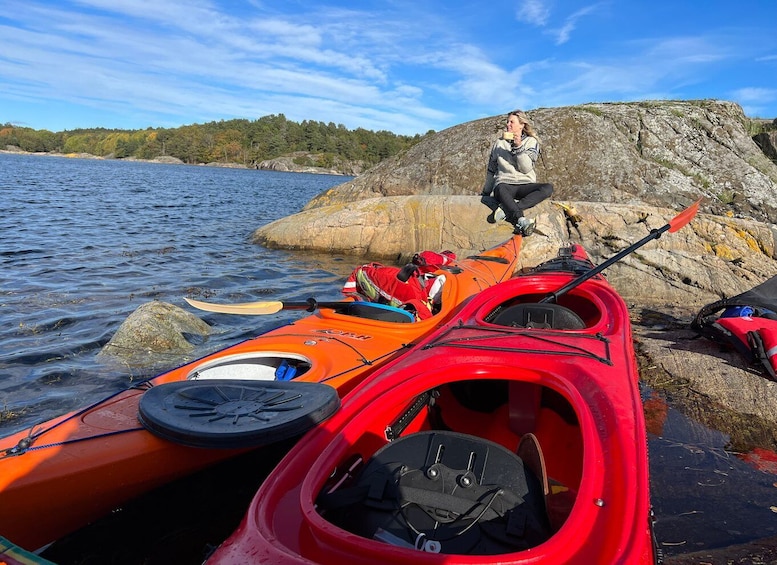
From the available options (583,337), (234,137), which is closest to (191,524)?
(583,337)

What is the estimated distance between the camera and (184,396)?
112 inches

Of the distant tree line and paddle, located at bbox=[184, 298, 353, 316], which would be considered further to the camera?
the distant tree line

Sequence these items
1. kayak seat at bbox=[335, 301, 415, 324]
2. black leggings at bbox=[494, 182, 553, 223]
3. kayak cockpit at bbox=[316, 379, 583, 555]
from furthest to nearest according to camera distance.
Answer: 1. black leggings at bbox=[494, 182, 553, 223]
2. kayak seat at bbox=[335, 301, 415, 324]
3. kayak cockpit at bbox=[316, 379, 583, 555]

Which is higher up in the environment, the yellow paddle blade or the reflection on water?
the yellow paddle blade

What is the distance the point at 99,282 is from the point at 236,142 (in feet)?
309

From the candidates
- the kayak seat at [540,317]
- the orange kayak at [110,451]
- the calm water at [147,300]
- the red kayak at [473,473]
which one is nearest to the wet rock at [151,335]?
the calm water at [147,300]

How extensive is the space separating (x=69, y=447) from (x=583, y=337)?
2.89 meters

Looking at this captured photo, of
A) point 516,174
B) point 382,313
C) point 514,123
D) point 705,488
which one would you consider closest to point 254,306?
point 382,313

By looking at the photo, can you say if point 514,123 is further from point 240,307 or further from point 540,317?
point 240,307

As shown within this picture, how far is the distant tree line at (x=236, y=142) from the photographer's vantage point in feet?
291

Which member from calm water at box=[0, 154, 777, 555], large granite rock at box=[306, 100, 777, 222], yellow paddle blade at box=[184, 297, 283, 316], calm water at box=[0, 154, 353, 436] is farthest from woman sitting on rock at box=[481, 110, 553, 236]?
large granite rock at box=[306, 100, 777, 222]

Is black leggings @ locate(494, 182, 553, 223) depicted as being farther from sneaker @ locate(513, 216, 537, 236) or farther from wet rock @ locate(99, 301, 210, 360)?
wet rock @ locate(99, 301, 210, 360)

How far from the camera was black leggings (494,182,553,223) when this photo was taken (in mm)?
7320

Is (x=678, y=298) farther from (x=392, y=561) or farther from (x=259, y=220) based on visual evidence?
(x=259, y=220)
